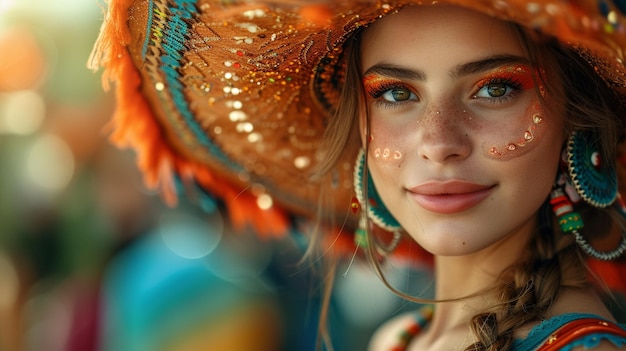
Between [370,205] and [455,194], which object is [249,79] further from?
[455,194]

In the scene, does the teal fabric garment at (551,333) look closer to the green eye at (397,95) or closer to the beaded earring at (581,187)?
the beaded earring at (581,187)

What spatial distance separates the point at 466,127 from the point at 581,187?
0.32m

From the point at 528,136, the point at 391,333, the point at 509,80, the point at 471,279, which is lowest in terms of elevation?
the point at 391,333

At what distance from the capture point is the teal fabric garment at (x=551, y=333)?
1.41 metres

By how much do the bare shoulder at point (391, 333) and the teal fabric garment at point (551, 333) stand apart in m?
0.78

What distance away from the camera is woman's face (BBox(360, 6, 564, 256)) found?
1.58 m

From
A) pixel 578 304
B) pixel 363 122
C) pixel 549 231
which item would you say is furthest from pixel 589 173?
pixel 363 122

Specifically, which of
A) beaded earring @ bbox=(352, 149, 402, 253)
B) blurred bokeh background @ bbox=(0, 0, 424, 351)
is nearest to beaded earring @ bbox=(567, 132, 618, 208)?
beaded earring @ bbox=(352, 149, 402, 253)

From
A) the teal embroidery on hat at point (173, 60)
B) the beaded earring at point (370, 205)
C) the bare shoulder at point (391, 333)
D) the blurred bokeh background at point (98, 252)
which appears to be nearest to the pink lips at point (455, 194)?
the beaded earring at point (370, 205)

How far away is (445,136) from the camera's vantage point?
157cm

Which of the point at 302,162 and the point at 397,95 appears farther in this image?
the point at 302,162

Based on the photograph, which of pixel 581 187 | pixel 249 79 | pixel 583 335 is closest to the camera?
pixel 583 335

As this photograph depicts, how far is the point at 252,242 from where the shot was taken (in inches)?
135

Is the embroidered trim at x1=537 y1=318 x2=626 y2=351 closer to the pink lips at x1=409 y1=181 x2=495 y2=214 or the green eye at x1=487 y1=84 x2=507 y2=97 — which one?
the pink lips at x1=409 y1=181 x2=495 y2=214
